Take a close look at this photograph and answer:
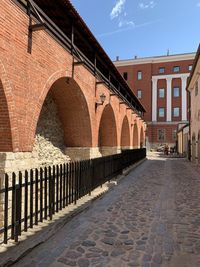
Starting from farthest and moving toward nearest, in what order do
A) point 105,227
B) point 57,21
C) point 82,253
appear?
point 57,21
point 105,227
point 82,253

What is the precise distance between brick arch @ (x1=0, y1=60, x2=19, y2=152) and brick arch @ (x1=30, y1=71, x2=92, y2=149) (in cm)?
377

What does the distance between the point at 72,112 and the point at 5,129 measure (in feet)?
18.6

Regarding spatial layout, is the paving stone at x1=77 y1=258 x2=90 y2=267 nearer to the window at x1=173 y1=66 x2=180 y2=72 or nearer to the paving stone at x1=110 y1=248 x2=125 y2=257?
the paving stone at x1=110 y1=248 x2=125 y2=257

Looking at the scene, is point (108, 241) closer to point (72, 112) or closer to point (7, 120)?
point (7, 120)

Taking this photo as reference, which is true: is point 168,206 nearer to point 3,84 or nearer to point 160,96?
point 3,84

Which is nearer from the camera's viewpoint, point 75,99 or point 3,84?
point 3,84

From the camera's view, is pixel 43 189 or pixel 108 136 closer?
pixel 43 189

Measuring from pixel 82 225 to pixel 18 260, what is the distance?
6.24 feet

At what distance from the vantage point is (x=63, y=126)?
11.8m

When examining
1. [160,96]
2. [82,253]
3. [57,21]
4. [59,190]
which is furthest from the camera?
[160,96]

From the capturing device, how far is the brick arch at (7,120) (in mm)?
5641

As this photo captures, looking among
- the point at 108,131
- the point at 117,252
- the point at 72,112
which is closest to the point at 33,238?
the point at 117,252

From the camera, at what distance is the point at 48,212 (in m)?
5.71

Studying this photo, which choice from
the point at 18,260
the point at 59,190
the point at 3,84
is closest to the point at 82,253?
the point at 18,260
